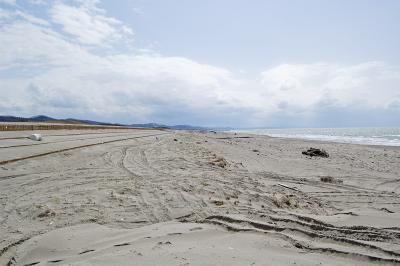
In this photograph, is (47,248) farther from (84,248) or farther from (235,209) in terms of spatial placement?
(235,209)

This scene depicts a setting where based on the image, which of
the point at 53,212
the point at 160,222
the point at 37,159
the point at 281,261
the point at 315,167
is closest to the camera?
the point at 281,261

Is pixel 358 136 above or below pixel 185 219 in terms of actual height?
above

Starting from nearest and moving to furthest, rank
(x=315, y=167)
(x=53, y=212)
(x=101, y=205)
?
1. (x=53, y=212)
2. (x=101, y=205)
3. (x=315, y=167)

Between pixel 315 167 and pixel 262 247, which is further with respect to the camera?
pixel 315 167

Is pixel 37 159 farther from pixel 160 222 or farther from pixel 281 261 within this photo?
pixel 281 261

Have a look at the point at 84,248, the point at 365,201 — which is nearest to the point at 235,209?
the point at 84,248

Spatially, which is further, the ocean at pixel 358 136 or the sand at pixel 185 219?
the ocean at pixel 358 136

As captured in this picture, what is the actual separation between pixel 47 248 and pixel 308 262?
2.77 meters

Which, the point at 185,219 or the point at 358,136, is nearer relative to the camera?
the point at 185,219

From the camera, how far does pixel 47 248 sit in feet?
12.4

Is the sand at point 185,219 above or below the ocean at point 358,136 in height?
below

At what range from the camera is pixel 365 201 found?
6668mm

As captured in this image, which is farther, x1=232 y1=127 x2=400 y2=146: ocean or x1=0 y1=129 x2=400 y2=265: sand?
x1=232 y1=127 x2=400 y2=146: ocean

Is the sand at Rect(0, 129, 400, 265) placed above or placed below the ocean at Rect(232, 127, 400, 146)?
below
